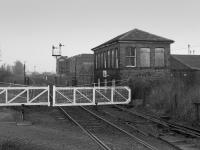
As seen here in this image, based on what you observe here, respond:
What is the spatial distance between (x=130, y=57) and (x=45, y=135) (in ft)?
55.6

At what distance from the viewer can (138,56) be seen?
92.0 feet

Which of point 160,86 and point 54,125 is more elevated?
point 160,86

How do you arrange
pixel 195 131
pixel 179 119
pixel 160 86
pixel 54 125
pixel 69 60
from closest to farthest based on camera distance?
pixel 195 131 → pixel 54 125 → pixel 179 119 → pixel 160 86 → pixel 69 60

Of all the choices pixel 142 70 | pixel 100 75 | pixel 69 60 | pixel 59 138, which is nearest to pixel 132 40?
pixel 142 70

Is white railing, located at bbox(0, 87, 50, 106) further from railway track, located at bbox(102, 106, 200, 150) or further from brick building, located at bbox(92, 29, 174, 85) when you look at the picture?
railway track, located at bbox(102, 106, 200, 150)

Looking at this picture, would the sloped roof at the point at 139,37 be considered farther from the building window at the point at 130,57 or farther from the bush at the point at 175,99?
the bush at the point at 175,99

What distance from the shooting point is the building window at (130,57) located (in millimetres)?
27984

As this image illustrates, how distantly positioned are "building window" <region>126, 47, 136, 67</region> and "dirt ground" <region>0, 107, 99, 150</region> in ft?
39.2

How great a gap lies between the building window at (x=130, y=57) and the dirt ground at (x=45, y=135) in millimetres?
11951

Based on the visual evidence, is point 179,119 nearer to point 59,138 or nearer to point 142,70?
point 59,138

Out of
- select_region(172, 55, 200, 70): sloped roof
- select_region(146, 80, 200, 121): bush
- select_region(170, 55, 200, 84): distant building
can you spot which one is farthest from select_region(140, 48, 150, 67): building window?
Result: select_region(172, 55, 200, 70): sloped roof

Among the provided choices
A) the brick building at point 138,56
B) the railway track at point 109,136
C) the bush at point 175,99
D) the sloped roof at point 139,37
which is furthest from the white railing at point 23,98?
the sloped roof at point 139,37

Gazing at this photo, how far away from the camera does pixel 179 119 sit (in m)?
16.0

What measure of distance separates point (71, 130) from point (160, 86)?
9.57 metres
